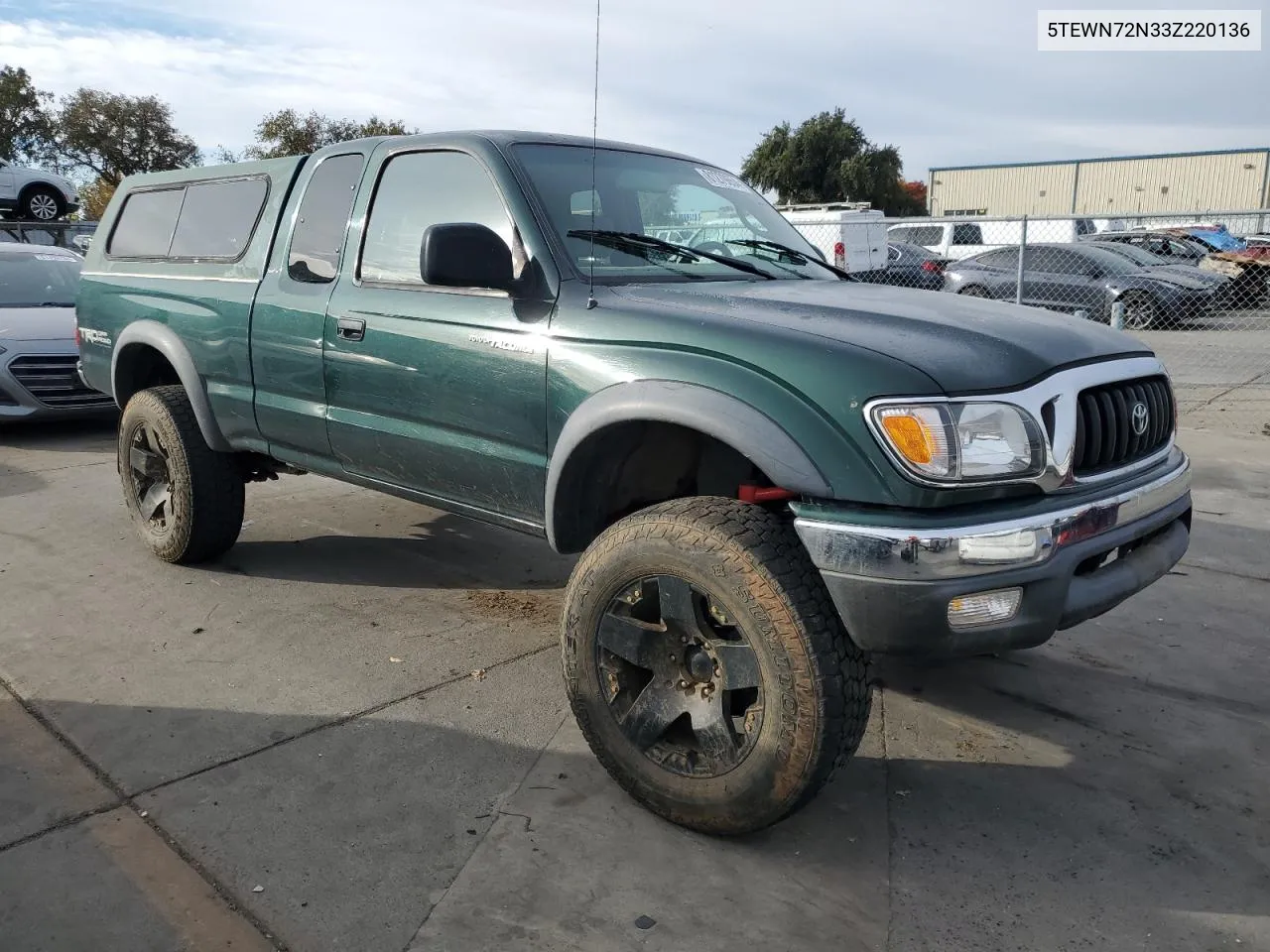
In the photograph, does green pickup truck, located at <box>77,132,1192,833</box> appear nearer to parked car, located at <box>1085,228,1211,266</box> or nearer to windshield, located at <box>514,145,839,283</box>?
windshield, located at <box>514,145,839,283</box>

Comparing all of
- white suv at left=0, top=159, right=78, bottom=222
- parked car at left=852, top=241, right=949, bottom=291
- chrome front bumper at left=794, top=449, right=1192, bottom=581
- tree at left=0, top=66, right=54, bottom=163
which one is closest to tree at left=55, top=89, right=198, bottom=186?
tree at left=0, top=66, right=54, bottom=163

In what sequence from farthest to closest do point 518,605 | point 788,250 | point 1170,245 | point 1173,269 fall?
point 1170,245 < point 1173,269 < point 518,605 < point 788,250

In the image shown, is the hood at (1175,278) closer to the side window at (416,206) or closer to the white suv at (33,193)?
the side window at (416,206)

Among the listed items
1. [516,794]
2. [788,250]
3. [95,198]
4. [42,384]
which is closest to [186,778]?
[516,794]

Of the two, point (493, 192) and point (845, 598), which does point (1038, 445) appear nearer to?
point (845, 598)

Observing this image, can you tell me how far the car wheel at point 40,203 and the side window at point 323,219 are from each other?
17.9 m

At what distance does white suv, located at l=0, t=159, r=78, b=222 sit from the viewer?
18.3 meters

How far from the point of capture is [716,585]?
Result: 2.59m

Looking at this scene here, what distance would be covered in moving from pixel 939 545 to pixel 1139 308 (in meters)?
12.8

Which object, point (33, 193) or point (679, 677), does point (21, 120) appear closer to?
point (33, 193)

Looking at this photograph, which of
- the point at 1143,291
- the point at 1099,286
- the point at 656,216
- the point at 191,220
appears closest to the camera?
the point at 656,216

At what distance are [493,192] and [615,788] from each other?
1919 millimetres

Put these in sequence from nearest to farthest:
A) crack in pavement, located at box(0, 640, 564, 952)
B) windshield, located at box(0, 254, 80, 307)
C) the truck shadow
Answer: crack in pavement, located at box(0, 640, 564, 952), the truck shadow, windshield, located at box(0, 254, 80, 307)

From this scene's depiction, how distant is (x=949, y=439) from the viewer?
2404 millimetres
